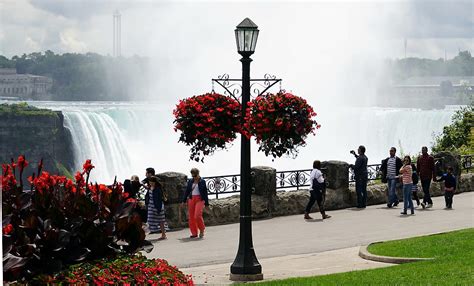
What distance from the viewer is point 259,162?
209ft

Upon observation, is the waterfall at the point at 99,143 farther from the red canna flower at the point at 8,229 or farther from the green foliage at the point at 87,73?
the red canna flower at the point at 8,229

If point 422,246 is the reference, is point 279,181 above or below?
above

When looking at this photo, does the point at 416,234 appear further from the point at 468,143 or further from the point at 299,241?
the point at 468,143

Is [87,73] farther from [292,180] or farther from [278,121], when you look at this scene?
[278,121]

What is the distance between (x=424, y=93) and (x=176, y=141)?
135ft

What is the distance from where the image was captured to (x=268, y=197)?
72.0 feet

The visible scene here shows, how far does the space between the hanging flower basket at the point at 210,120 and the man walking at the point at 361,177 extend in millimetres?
9482

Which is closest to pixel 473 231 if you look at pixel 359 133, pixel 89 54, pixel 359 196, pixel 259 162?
A: pixel 359 196

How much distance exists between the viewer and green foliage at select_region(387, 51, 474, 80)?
10662 centimetres

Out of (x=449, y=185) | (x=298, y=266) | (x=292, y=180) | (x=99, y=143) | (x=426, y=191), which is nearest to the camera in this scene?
(x=298, y=266)

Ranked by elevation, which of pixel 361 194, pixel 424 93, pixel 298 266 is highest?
pixel 424 93

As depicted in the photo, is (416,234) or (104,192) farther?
(416,234)

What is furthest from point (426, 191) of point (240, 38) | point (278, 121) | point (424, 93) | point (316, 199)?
point (424, 93)

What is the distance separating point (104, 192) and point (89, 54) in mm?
84863
